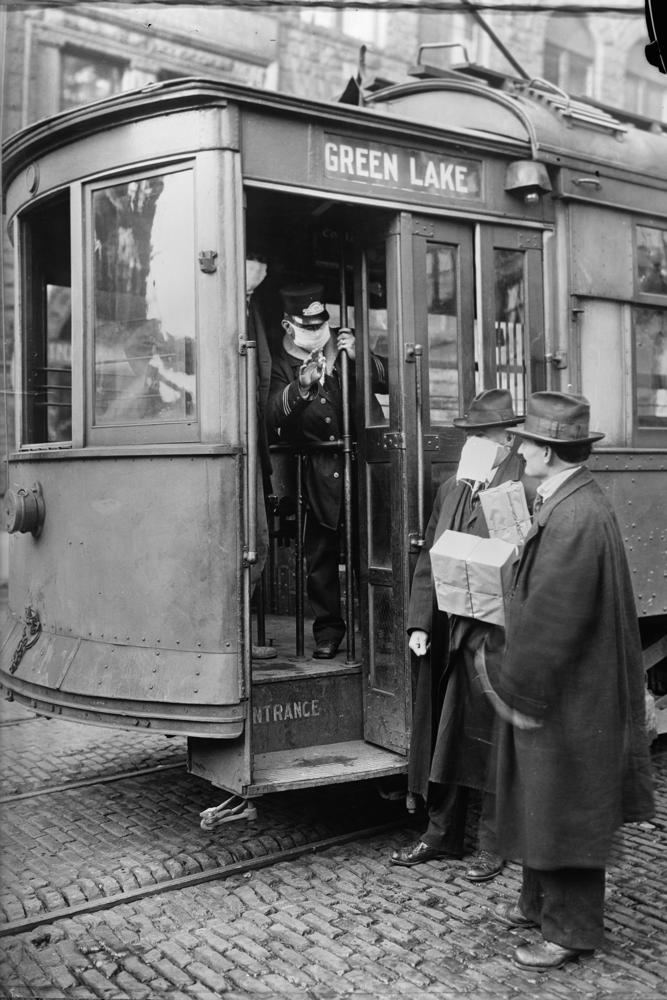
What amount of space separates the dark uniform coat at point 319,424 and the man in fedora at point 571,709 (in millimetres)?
1680

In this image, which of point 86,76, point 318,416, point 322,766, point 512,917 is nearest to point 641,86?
point 86,76

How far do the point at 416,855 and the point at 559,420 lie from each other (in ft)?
6.78

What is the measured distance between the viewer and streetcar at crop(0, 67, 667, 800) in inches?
158

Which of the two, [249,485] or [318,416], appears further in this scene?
[318,416]

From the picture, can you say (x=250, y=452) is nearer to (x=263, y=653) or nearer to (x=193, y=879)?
(x=263, y=653)

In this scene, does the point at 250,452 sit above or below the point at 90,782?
above

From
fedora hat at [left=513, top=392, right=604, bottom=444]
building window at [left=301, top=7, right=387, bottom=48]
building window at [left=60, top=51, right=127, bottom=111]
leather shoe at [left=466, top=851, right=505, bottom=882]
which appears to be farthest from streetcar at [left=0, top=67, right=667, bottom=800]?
building window at [left=301, top=7, right=387, bottom=48]

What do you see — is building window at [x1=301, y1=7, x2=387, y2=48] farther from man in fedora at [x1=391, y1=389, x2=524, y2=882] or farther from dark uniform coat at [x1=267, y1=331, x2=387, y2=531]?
man in fedora at [x1=391, y1=389, x2=524, y2=882]

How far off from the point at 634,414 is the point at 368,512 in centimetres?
159

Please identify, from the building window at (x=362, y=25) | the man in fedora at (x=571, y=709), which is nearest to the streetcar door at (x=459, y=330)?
the man in fedora at (x=571, y=709)

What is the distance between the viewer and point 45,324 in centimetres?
508

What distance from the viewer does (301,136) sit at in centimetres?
418

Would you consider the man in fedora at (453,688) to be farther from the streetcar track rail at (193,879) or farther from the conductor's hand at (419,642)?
the streetcar track rail at (193,879)

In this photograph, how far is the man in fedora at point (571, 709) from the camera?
328 cm
